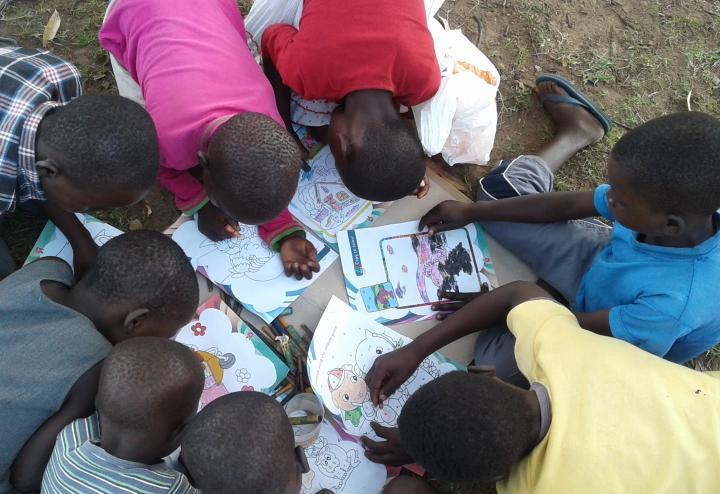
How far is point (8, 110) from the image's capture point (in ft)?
4.45

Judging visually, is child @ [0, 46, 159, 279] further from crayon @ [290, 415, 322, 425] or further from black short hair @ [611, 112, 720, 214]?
black short hair @ [611, 112, 720, 214]

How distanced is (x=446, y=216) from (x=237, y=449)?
102cm

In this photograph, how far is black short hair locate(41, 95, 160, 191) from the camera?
4.20 feet

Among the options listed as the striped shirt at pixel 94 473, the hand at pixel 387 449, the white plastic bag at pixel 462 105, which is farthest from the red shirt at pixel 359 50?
the striped shirt at pixel 94 473

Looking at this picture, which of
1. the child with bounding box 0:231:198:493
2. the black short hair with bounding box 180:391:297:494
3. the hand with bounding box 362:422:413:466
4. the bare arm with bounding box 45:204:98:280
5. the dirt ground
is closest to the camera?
the black short hair with bounding box 180:391:297:494

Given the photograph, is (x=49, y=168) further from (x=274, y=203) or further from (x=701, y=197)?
(x=701, y=197)

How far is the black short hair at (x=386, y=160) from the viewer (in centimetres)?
149

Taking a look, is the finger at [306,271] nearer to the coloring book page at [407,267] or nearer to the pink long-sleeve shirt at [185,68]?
the coloring book page at [407,267]

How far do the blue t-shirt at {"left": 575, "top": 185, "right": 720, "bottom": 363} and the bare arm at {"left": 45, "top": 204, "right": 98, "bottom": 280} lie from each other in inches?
56.1

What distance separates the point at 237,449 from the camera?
107cm

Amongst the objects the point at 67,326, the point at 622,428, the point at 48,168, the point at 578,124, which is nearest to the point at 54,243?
the point at 48,168

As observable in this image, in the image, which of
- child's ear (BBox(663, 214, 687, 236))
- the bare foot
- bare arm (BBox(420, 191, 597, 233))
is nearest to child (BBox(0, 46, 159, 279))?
bare arm (BBox(420, 191, 597, 233))

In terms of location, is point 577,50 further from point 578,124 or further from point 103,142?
point 103,142

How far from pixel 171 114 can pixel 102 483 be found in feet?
2.92
